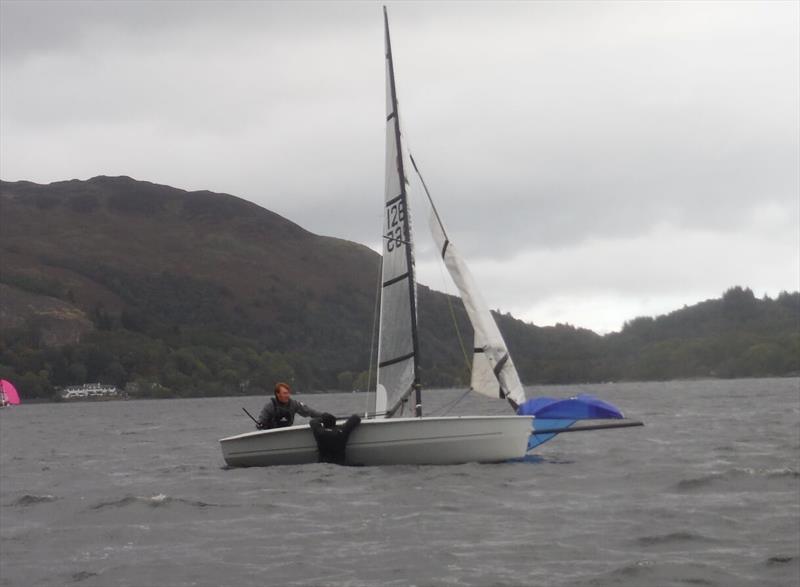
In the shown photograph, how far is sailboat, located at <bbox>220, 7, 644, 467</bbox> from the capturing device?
2312 cm

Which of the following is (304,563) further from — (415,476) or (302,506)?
(415,476)

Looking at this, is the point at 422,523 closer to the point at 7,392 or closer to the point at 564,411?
the point at 564,411

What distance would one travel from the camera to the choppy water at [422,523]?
13070mm

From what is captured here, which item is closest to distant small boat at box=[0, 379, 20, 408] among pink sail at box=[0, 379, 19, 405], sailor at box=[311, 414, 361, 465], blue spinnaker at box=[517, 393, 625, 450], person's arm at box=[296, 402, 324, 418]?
pink sail at box=[0, 379, 19, 405]

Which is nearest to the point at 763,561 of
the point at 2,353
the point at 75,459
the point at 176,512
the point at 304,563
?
the point at 304,563

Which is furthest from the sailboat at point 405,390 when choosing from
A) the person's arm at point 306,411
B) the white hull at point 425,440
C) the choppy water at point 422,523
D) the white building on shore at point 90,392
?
the white building on shore at point 90,392

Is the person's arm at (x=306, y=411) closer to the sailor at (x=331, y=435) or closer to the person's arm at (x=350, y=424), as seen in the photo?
the sailor at (x=331, y=435)

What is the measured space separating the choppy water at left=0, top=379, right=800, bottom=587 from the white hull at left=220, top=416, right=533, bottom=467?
0.44m

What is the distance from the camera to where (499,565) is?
13.3 m

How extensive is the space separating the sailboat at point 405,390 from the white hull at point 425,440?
0.02 metres

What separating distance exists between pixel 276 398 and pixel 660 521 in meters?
10.9

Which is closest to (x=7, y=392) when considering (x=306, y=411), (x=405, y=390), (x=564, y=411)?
(x=405, y=390)

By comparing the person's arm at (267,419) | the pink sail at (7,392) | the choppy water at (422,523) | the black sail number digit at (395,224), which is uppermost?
the black sail number digit at (395,224)

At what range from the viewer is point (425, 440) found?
75.9 ft
